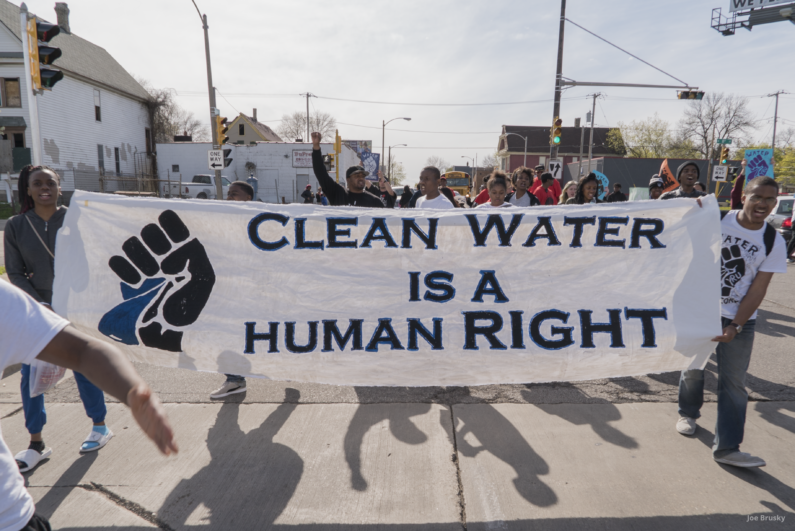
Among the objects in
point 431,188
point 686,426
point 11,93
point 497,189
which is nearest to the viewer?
point 686,426

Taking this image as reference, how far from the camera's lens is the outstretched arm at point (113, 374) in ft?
4.19

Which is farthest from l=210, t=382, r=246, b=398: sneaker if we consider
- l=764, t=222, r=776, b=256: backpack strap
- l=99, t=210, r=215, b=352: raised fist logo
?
l=764, t=222, r=776, b=256: backpack strap

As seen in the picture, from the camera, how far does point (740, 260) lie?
3068mm

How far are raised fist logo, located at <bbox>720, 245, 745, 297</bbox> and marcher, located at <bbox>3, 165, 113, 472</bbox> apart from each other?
4282mm

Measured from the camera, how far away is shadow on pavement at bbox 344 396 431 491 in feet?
10.4

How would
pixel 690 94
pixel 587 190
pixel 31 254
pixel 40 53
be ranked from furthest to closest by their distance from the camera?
1. pixel 690 94
2. pixel 40 53
3. pixel 587 190
4. pixel 31 254

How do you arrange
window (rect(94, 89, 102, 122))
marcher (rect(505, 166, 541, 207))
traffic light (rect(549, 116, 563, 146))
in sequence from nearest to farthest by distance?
marcher (rect(505, 166, 541, 207)) < traffic light (rect(549, 116, 563, 146)) < window (rect(94, 89, 102, 122))

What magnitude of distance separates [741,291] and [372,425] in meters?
2.72

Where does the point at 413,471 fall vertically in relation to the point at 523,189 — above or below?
below

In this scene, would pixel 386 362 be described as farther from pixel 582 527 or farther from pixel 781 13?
pixel 781 13

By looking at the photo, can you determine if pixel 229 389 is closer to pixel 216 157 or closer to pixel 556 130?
pixel 556 130

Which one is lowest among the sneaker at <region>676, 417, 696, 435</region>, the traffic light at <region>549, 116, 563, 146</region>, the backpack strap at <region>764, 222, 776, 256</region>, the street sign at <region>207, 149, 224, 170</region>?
the sneaker at <region>676, 417, 696, 435</region>

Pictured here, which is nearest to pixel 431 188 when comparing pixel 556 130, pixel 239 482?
pixel 239 482

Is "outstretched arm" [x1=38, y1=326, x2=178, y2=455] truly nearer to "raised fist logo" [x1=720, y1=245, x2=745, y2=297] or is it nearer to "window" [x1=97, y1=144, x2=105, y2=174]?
"raised fist logo" [x1=720, y1=245, x2=745, y2=297]
